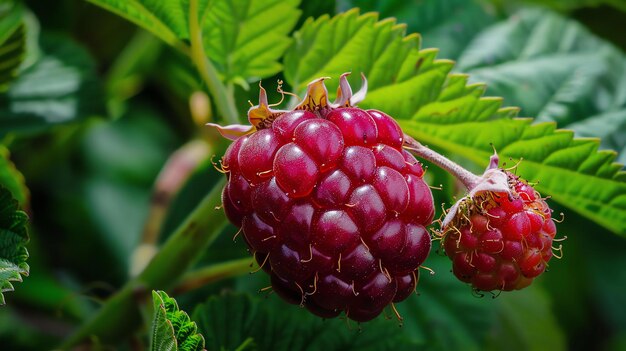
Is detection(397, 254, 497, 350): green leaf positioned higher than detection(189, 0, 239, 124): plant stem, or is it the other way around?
detection(189, 0, 239, 124): plant stem

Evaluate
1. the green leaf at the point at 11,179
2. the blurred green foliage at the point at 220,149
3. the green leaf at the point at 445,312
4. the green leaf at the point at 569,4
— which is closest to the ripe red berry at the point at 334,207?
the blurred green foliage at the point at 220,149

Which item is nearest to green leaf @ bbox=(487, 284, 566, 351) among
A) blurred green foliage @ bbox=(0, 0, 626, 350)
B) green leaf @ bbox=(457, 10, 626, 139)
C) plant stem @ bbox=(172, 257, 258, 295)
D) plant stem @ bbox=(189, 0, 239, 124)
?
blurred green foliage @ bbox=(0, 0, 626, 350)

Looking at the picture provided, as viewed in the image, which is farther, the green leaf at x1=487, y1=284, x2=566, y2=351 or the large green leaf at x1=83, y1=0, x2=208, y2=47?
the green leaf at x1=487, y1=284, x2=566, y2=351

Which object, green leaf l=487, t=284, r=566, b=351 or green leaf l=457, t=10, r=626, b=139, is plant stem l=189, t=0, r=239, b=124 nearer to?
green leaf l=457, t=10, r=626, b=139

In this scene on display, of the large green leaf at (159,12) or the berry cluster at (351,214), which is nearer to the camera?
the berry cluster at (351,214)

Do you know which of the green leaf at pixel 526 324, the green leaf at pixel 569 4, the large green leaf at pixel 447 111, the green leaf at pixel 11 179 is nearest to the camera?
the large green leaf at pixel 447 111

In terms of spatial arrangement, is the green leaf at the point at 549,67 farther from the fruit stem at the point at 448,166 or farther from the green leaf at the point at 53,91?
the green leaf at the point at 53,91

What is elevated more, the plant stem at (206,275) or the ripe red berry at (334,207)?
the ripe red berry at (334,207)
